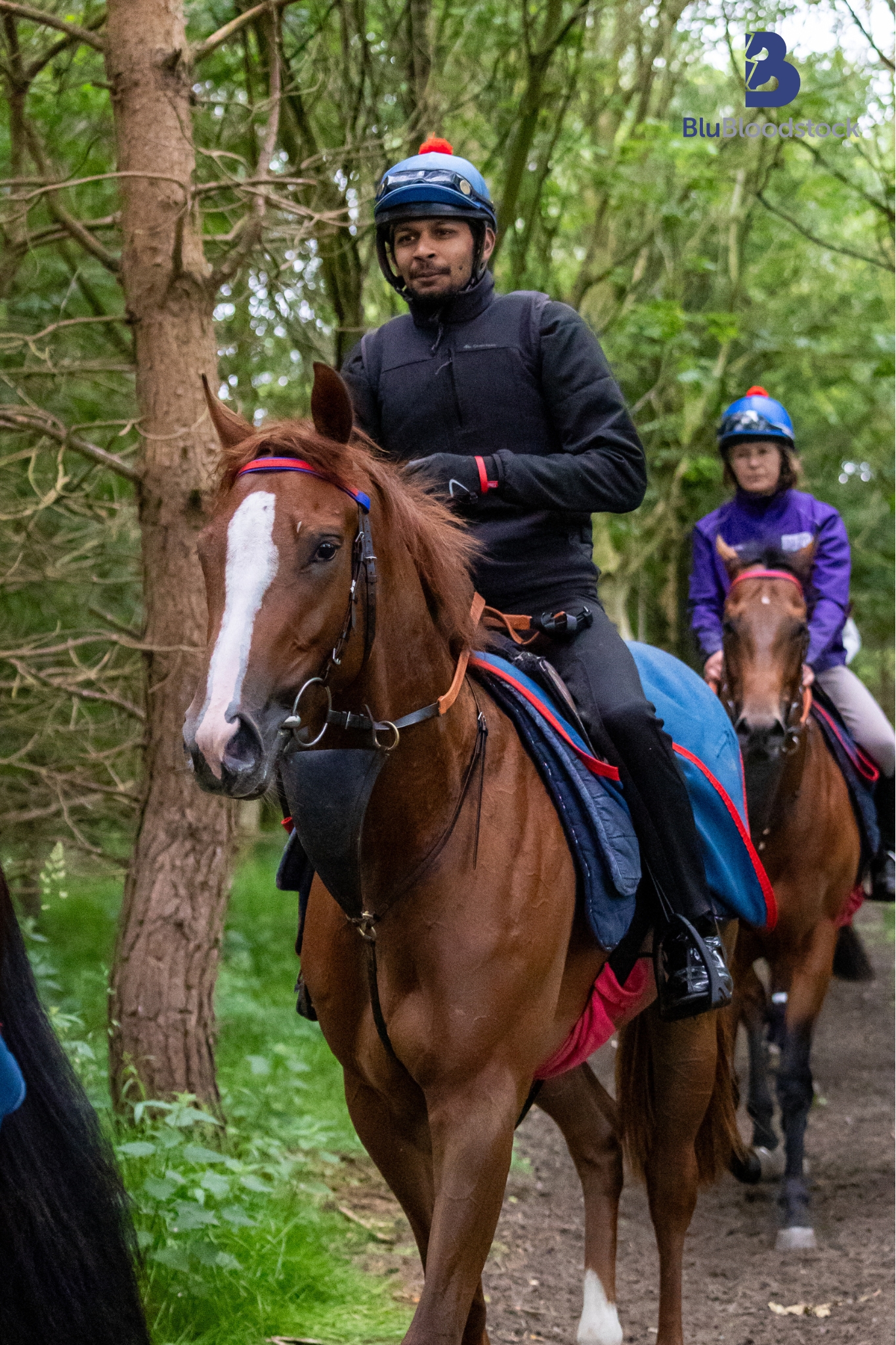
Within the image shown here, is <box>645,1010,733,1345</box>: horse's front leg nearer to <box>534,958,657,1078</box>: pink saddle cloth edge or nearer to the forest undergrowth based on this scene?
<box>534,958,657,1078</box>: pink saddle cloth edge

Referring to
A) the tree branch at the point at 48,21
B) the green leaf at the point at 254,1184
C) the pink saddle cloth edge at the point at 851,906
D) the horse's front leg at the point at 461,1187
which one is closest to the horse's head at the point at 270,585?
the horse's front leg at the point at 461,1187

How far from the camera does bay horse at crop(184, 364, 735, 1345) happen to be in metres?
2.40

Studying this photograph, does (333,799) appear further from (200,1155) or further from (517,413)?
(200,1155)

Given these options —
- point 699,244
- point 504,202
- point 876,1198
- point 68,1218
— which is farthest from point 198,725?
point 699,244

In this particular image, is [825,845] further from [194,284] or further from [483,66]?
[483,66]

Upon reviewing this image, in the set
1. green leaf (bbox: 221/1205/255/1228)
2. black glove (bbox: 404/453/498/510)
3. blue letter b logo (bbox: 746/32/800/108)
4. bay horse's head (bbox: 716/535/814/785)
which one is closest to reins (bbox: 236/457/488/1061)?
black glove (bbox: 404/453/498/510)

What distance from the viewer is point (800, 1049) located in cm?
568

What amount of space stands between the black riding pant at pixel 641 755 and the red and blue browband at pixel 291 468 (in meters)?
1.11

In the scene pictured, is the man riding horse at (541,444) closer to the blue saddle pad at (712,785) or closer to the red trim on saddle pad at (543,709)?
the red trim on saddle pad at (543,709)

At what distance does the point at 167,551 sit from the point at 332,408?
8.97 ft

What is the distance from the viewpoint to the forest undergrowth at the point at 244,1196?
3.93 metres

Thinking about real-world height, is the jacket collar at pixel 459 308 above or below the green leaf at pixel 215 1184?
above

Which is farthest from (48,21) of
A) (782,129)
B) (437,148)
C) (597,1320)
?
(782,129)

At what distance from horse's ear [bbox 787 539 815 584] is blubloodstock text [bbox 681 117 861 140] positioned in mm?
2526
